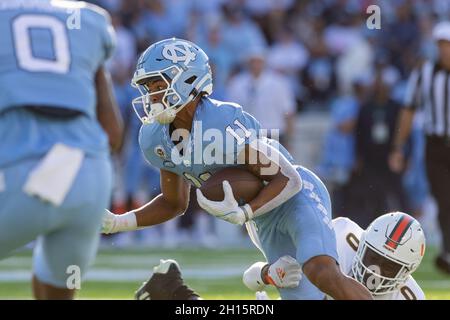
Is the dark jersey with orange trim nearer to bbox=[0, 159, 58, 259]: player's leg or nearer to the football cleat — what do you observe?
the football cleat

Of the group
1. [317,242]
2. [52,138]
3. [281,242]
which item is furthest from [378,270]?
[52,138]

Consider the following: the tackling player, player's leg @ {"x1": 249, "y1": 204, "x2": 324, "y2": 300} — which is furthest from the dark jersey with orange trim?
player's leg @ {"x1": 249, "y1": 204, "x2": 324, "y2": 300}

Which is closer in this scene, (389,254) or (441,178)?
(389,254)

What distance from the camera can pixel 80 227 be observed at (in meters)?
3.81

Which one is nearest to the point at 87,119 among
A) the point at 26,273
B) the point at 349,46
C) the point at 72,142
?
the point at 72,142

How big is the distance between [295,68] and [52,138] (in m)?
9.61

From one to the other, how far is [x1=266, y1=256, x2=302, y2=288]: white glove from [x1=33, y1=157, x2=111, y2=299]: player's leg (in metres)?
1.26

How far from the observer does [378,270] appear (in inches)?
193

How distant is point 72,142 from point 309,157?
947 centimetres

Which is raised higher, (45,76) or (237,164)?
(45,76)

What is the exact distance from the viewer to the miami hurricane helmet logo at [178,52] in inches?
192

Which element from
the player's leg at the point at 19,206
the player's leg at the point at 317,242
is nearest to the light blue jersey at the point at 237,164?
the player's leg at the point at 317,242

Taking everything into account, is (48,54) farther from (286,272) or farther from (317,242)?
(286,272)

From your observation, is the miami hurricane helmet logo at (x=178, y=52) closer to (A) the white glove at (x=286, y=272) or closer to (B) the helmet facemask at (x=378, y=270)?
(A) the white glove at (x=286, y=272)
